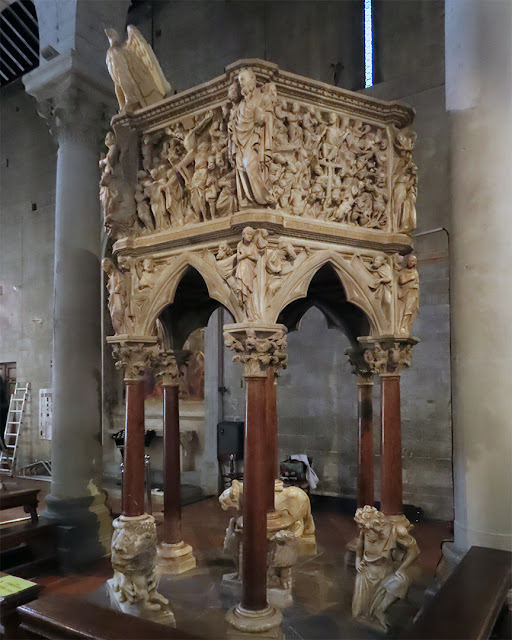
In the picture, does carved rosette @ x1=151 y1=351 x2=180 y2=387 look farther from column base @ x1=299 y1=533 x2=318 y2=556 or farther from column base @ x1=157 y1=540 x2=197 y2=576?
column base @ x1=299 y1=533 x2=318 y2=556

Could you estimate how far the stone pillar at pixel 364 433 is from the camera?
4.86m

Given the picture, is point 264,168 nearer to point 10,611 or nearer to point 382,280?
point 382,280

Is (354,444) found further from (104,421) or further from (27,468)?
(27,468)

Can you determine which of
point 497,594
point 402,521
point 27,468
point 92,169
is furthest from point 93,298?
point 27,468

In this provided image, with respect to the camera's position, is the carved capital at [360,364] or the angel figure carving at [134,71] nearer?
the angel figure carving at [134,71]

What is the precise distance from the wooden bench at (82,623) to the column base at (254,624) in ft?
3.01

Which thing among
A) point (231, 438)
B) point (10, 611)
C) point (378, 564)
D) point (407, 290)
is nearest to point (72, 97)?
point (407, 290)

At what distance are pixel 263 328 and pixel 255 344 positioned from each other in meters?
0.11

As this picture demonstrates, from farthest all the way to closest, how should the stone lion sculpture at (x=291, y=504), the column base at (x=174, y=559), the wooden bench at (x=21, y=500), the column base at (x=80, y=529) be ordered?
the wooden bench at (x=21, y=500), the column base at (x=80, y=529), the stone lion sculpture at (x=291, y=504), the column base at (x=174, y=559)

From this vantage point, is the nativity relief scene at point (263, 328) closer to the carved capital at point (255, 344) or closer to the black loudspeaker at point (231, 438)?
the carved capital at point (255, 344)

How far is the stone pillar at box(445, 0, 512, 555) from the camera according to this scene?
10.5ft

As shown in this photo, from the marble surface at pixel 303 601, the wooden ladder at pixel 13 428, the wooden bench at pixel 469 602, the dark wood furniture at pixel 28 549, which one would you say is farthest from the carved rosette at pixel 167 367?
the wooden ladder at pixel 13 428

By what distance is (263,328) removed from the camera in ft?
11.1

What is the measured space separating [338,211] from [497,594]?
8.02 ft
